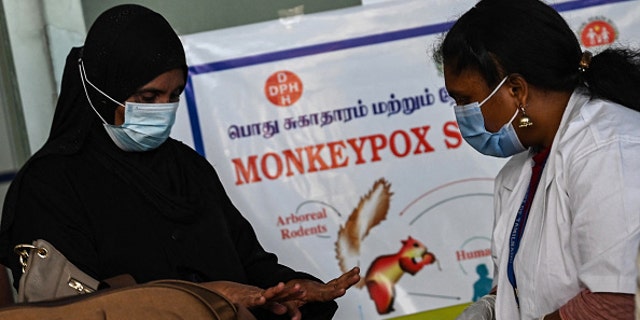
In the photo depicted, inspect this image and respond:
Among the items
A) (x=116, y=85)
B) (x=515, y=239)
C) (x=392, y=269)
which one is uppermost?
(x=116, y=85)

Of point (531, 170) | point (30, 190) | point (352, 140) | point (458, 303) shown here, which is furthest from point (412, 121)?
point (30, 190)

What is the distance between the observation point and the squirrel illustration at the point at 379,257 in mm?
4297

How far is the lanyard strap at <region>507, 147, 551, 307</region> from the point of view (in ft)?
9.23

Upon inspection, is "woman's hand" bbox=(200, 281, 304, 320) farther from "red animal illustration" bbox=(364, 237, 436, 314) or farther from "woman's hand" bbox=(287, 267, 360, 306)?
"red animal illustration" bbox=(364, 237, 436, 314)

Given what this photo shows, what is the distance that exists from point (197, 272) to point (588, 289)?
3.66ft

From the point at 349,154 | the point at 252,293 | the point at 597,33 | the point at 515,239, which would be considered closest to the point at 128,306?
the point at 252,293

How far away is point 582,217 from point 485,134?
1.37 ft

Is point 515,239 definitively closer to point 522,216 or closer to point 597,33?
point 522,216

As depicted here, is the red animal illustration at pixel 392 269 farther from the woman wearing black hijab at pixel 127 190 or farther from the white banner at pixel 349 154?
the woman wearing black hijab at pixel 127 190

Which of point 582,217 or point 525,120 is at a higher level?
point 525,120

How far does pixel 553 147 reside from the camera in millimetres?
2689

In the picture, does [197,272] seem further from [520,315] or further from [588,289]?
[588,289]

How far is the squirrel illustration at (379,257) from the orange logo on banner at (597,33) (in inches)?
35.9

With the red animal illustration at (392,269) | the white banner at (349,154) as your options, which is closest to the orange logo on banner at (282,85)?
the white banner at (349,154)
